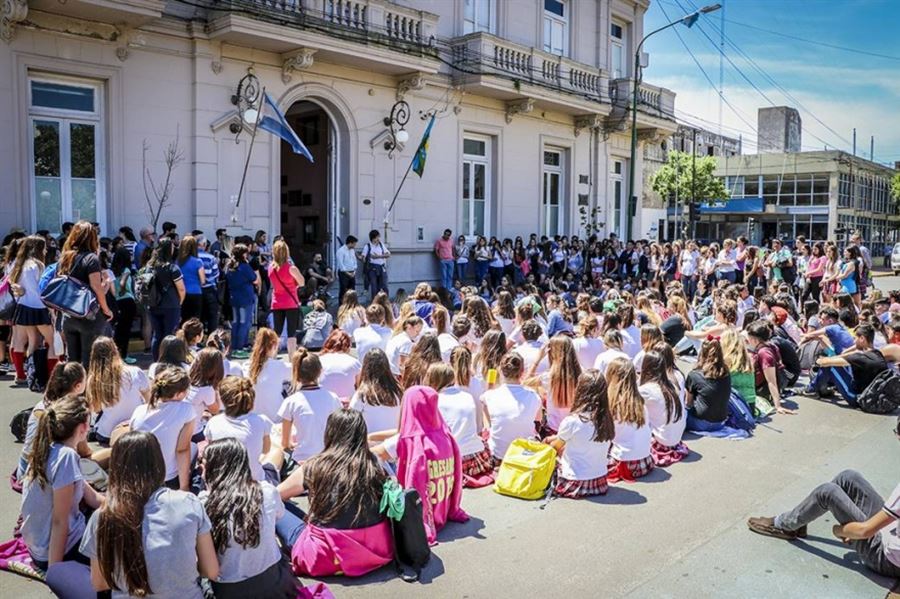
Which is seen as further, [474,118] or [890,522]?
[474,118]

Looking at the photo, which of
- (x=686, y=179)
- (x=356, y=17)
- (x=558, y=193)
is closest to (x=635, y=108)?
(x=558, y=193)

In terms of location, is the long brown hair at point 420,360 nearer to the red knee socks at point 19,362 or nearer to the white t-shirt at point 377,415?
the white t-shirt at point 377,415

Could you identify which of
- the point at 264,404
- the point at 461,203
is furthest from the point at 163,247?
the point at 461,203

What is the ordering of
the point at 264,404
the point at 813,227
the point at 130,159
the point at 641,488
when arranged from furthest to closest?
the point at 813,227 < the point at 130,159 < the point at 264,404 < the point at 641,488

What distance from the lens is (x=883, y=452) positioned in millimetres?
7820

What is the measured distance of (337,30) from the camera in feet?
50.9

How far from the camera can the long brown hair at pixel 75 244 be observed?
8250 millimetres

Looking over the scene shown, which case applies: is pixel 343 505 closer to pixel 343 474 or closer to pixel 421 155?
pixel 343 474

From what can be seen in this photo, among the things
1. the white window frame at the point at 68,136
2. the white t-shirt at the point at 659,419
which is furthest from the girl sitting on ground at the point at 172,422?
the white window frame at the point at 68,136

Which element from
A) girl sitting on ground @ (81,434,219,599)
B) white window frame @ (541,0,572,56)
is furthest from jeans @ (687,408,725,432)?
white window frame @ (541,0,572,56)

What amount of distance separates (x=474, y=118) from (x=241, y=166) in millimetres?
7510

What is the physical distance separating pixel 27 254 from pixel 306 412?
5189 millimetres

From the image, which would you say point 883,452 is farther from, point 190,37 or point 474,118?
point 474,118

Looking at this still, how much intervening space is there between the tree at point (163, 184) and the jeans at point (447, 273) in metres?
7.14
